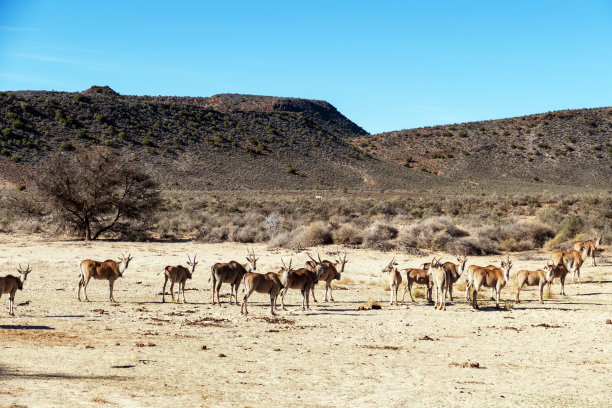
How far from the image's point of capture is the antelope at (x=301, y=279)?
58.5ft

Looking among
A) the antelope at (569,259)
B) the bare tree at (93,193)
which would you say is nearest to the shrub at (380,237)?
the antelope at (569,259)

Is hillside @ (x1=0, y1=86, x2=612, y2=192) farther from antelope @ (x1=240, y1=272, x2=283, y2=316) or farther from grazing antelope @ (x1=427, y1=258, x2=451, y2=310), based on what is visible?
grazing antelope @ (x1=427, y1=258, x2=451, y2=310)

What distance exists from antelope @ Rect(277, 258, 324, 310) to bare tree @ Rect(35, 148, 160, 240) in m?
20.4

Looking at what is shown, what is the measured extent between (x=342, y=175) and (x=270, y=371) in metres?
71.9

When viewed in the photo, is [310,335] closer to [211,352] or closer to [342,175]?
[211,352]

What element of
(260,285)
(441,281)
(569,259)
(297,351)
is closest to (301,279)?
(260,285)

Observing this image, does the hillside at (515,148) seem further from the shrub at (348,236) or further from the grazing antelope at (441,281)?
the grazing antelope at (441,281)

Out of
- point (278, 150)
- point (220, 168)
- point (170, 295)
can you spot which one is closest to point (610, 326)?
point (170, 295)

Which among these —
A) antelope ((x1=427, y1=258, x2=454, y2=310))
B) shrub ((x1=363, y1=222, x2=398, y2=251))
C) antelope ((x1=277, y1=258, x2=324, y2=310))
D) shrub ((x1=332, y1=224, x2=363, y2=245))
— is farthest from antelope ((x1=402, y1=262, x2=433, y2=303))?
shrub ((x1=332, y1=224, x2=363, y2=245))

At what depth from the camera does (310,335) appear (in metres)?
14.8

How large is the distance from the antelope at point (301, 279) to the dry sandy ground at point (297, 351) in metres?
0.54

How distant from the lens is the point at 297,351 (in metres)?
13.1

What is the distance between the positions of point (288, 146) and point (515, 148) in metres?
36.6

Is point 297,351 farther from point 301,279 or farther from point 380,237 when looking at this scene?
point 380,237
